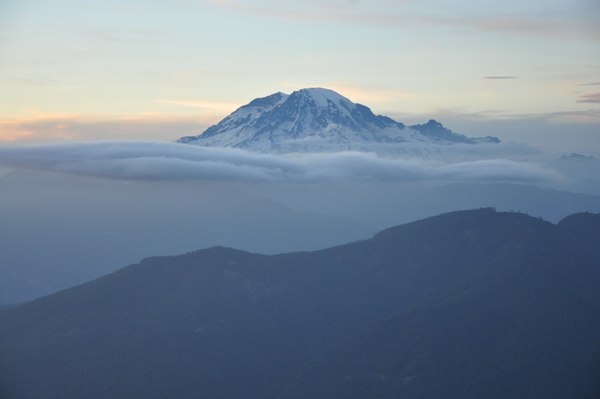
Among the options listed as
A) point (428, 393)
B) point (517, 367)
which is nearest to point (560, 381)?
point (517, 367)

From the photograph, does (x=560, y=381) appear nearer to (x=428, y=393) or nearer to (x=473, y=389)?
(x=473, y=389)

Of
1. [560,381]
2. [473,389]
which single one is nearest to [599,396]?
[560,381]

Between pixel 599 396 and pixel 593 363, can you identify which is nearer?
pixel 599 396

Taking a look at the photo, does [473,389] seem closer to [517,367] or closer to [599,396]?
[517,367]

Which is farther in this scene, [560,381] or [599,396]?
[560,381]

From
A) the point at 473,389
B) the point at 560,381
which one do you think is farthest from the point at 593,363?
the point at 473,389

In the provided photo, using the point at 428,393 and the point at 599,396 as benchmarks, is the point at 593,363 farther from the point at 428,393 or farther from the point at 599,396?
the point at 428,393
